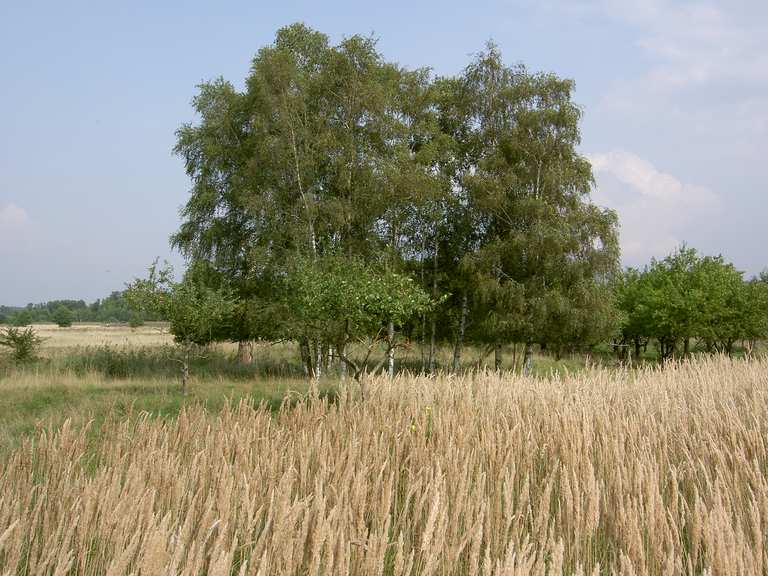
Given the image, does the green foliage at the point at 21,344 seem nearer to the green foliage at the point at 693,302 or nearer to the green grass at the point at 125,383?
the green grass at the point at 125,383

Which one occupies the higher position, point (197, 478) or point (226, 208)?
point (226, 208)

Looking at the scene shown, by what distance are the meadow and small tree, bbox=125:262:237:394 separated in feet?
46.7

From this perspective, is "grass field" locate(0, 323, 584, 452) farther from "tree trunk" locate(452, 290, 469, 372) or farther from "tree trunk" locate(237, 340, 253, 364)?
"tree trunk" locate(452, 290, 469, 372)

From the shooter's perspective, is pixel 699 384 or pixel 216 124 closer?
pixel 699 384

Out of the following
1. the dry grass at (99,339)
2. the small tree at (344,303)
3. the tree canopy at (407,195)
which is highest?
the tree canopy at (407,195)

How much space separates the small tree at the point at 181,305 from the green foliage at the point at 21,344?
252 inches

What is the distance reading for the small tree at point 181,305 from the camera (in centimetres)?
2114

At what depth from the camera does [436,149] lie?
25906mm

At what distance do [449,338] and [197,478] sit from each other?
2533cm

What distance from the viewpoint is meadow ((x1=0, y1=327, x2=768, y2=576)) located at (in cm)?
283

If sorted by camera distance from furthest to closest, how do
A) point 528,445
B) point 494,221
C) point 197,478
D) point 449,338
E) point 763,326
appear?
1. point 763,326
2. point 449,338
3. point 494,221
4. point 528,445
5. point 197,478

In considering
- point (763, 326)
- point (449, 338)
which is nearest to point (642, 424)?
point (449, 338)

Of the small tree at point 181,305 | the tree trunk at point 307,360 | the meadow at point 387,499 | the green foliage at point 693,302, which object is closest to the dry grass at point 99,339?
the small tree at point 181,305

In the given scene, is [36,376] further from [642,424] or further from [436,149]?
[642,424]
